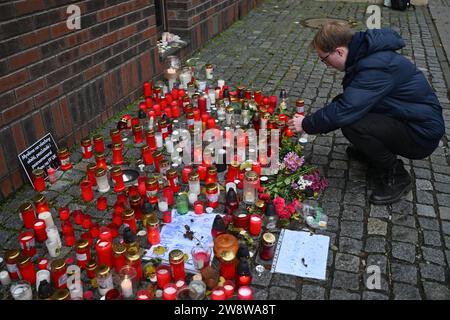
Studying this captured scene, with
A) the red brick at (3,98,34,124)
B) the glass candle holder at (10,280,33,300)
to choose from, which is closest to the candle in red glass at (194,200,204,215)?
the glass candle holder at (10,280,33,300)

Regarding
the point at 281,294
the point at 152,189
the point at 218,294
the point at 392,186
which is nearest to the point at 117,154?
the point at 152,189

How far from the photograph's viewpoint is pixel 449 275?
3041 millimetres

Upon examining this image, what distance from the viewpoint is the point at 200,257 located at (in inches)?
120

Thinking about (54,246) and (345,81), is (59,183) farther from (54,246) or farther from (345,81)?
(345,81)

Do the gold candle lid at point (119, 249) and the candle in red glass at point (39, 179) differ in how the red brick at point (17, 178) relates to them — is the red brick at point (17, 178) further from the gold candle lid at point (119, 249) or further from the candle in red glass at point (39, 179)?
the gold candle lid at point (119, 249)

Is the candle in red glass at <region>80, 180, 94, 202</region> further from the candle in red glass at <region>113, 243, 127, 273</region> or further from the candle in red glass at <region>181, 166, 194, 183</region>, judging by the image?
the candle in red glass at <region>113, 243, 127, 273</region>

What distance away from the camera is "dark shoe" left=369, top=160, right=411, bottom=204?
3.78m

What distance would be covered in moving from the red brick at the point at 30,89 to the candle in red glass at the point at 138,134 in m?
1.06

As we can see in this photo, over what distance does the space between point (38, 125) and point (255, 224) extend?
2381 mm

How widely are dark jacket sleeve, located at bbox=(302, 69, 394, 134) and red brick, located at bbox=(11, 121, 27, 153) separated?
2.78 m

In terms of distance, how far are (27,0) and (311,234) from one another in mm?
3260

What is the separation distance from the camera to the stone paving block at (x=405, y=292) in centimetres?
288

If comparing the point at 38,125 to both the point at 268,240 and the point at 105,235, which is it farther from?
the point at 268,240
